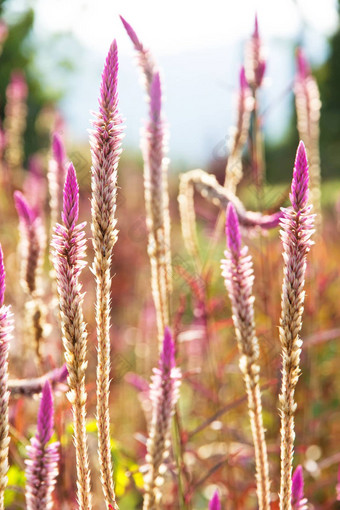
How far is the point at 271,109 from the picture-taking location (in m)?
1.88

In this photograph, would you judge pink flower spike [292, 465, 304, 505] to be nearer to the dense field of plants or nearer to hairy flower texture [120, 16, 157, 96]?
the dense field of plants

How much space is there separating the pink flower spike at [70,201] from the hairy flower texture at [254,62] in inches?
42.2

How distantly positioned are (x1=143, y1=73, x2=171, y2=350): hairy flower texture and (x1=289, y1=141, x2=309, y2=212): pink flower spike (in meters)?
0.41

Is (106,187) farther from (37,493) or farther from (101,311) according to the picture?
(37,493)

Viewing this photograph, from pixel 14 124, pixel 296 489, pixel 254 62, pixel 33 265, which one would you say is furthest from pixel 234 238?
pixel 14 124

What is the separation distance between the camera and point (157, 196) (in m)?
1.26

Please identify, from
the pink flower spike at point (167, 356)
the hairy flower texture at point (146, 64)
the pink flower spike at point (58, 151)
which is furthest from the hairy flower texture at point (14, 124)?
the pink flower spike at point (167, 356)

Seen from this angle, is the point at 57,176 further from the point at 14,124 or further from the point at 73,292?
the point at 14,124

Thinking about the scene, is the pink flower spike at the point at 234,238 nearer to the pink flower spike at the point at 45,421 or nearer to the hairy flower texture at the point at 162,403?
the hairy flower texture at the point at 162,403

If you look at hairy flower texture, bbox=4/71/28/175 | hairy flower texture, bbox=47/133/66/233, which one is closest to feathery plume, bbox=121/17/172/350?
hairy flower texture, bbox=47/133/66/233

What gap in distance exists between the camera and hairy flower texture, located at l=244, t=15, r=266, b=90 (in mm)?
1732

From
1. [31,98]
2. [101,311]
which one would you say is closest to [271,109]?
[101,311]

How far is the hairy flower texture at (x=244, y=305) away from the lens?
95cm

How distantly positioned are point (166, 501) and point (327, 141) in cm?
1872
